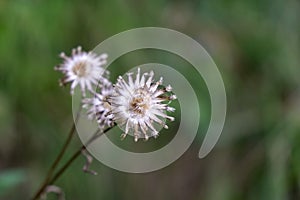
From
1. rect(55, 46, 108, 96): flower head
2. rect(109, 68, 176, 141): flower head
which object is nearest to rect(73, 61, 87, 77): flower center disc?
rect(55, 46, 108, 96): flower head

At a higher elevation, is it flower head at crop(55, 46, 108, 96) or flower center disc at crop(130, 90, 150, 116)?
flower head at crop(55, 46, 108, 96)

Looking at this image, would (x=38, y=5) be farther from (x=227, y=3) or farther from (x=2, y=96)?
(x=227, y=3)

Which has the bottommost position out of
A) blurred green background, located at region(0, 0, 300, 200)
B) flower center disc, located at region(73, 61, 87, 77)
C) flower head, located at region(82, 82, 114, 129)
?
flower head, located at region(82, 82, 114, 129)

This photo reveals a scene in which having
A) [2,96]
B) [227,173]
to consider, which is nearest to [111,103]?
[2,96]

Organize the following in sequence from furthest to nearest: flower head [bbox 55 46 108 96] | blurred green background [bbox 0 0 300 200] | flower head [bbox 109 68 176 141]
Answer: blurred green background [bbox 0 0 300 200], flower head [bbox 55 46 108 96], flower head [bbox 109 68 176 141]

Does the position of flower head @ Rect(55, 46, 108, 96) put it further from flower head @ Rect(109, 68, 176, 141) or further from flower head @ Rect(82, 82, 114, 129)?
flower head @ Rect(109, 68, 176, 141)

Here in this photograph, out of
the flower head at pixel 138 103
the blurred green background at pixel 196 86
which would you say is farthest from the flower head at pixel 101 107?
the blurred green background at pixel 196 86

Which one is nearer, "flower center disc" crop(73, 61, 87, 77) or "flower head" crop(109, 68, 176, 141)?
"flower head" crop(109, 68, 176, 141)
